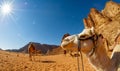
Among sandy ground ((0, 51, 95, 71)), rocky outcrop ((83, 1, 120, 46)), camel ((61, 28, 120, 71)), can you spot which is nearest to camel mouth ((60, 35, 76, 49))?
camel ((61, 28, 120, 71))

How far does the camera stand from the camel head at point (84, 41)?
14.5ft

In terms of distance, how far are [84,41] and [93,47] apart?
8.3 inches

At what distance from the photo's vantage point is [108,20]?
53.4m

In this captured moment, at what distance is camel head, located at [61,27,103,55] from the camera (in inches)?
173

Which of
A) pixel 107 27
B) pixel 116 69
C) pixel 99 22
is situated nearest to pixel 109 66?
pixel 116 69

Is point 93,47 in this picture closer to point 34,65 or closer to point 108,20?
point 34,65

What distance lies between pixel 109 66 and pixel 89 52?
1.55 feet

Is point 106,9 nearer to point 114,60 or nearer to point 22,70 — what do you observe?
point 22,70

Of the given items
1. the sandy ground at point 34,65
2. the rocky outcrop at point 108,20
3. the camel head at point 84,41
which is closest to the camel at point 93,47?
the camel head at point 84,41

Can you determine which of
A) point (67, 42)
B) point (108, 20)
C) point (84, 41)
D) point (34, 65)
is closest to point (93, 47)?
point (84, 41)

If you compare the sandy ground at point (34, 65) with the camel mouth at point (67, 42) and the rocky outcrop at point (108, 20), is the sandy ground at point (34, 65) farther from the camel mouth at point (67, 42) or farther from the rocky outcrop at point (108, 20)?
the rocky outcrop at point (108, 20)

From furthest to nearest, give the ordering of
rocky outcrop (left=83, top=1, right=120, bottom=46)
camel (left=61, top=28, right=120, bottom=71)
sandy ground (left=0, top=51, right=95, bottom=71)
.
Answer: rocky outcrop (left=83, top=1, right=120, bottom=46) < sandy ground (left=0, top=51, right=95, bottom=71) < camel (left=61, top=28, right=120, bottom=71)

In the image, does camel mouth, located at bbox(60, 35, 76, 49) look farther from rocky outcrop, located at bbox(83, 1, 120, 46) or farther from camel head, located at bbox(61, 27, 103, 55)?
rocky outcrop, located at bbox(83, 1, 120, 46)

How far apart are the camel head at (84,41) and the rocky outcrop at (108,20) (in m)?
36.8
